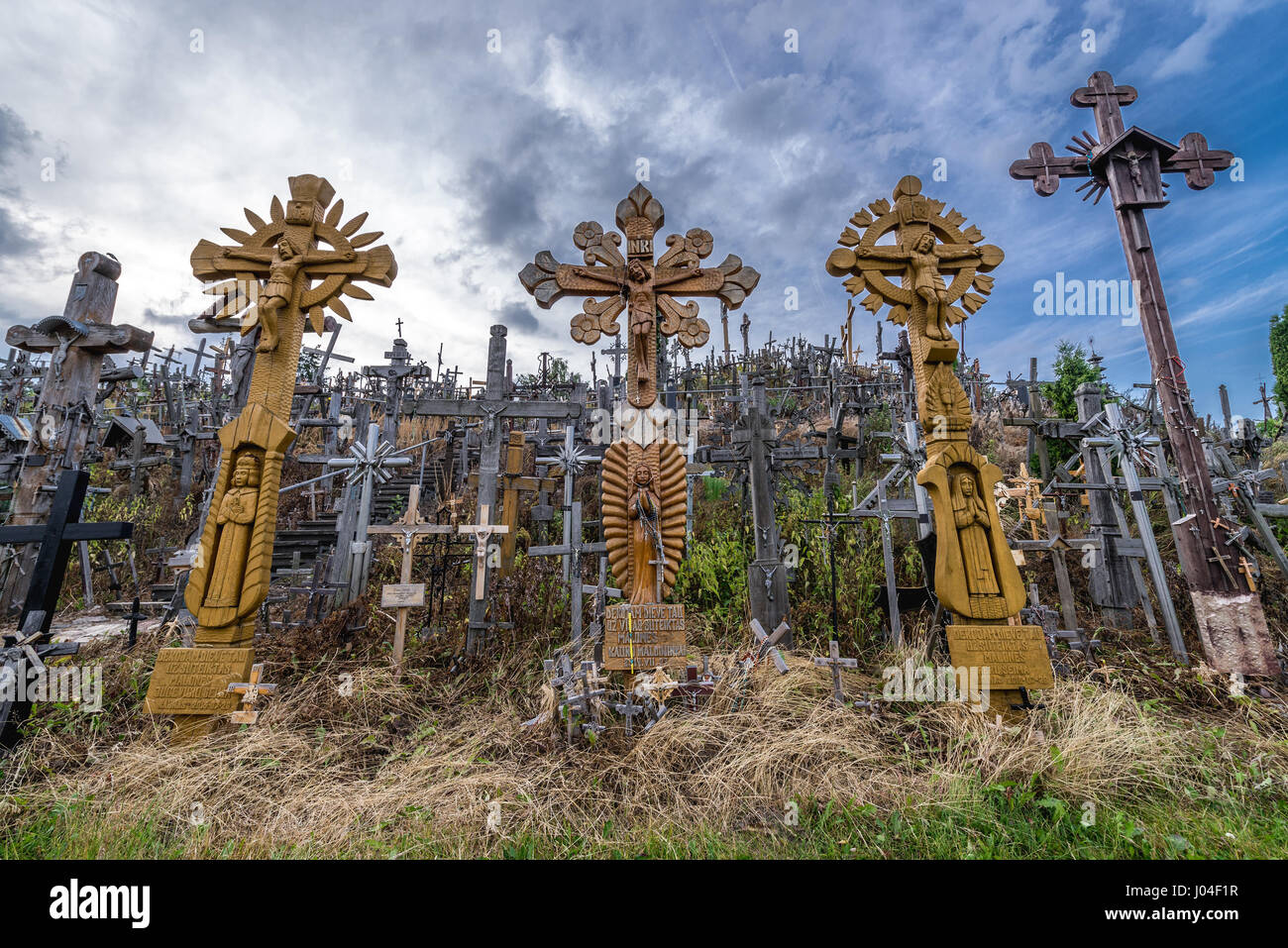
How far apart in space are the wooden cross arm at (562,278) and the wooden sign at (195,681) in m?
4.06

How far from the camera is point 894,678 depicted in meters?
4.82

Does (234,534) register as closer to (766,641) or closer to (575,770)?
(575,770)

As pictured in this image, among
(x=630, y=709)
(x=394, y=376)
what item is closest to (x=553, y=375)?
(x=394, y=376)

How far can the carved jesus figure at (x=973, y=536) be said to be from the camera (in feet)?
13.9

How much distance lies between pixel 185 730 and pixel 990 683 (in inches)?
255

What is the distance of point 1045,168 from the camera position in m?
6.64

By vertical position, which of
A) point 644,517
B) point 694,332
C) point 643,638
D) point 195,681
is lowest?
point 195,681

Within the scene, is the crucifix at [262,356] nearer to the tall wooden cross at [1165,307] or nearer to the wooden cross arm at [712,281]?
the wooden cross arm at [712,281]

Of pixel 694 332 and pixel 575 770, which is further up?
pixel 694 332

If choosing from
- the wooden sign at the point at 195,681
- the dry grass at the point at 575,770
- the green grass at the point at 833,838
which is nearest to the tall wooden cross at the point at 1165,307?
the dry grass at the point at 575,770

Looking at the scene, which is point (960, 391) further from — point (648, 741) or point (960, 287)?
point (648, 741)

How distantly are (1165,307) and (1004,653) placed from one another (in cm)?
566

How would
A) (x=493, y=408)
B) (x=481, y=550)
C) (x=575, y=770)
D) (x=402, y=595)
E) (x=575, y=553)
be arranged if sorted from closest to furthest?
(x=575, y=770) → (x=402, y=595) → (x=481, y=550) → (x=575, y=553) → (x=493, y=408)
